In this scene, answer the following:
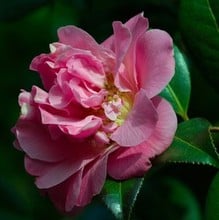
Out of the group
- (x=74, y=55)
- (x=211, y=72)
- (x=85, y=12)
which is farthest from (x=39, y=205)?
(x=74, y=55)

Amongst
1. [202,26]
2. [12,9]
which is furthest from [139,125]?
[12,9]

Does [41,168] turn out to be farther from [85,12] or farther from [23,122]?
[85,12]

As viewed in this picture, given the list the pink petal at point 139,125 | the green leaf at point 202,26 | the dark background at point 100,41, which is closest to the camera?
the pink petal at point 139,125

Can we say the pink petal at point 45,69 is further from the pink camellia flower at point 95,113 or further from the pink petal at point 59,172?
the pink petal at point 59,172

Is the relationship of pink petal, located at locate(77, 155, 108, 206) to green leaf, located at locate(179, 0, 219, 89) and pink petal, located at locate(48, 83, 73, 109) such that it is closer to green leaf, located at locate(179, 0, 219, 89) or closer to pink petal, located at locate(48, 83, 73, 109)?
pink petal, located at locate(48, 83, 73, 109)

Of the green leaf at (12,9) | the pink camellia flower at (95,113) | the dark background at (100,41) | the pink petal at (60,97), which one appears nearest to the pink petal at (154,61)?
the pink camellia flower at (95,113)
